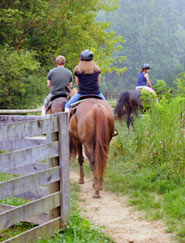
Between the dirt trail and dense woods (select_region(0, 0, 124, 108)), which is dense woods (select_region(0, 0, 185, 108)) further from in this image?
the dirt trail

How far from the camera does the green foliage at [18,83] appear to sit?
13.6 metres

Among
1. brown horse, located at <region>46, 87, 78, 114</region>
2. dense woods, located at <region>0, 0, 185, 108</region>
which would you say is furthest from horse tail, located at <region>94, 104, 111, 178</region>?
dense woods, located at <region>0, 0, 185, 108</region>

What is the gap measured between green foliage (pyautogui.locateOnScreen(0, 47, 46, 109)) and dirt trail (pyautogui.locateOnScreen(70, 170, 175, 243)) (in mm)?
7761

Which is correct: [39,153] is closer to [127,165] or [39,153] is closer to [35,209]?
[35,209]

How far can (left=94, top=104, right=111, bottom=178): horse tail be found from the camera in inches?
248

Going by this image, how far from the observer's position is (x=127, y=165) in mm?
8094

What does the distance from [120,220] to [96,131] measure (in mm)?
1655

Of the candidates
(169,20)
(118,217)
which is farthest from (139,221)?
(169,20)

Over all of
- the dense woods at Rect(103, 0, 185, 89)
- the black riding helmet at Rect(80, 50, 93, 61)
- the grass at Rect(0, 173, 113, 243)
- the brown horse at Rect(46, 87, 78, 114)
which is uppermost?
the dense woods at Rect(103, 0, 185, 89)

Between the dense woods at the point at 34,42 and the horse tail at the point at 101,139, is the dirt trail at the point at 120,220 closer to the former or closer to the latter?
the horse tail at the point at 101,139

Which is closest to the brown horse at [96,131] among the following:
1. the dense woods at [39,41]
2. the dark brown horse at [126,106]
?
the dense woods at [39,41]

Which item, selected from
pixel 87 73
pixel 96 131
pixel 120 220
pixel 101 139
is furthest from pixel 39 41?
pixel 120 220

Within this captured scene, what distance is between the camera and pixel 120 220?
5.27 meters

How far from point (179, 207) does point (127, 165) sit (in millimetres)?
2840
